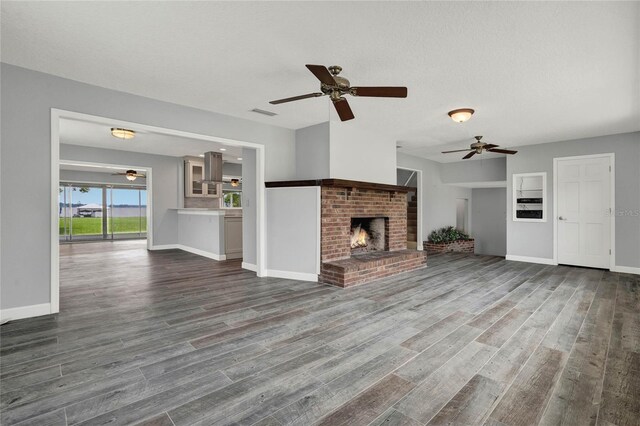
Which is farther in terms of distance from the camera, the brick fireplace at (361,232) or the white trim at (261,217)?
the white trim at (261,217)

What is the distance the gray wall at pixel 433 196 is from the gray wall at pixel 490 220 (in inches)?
61.4

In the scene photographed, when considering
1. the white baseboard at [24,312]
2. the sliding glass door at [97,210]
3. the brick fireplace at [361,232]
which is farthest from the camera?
the sliding glass door at [97,210]

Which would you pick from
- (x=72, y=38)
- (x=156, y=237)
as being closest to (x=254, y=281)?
(x=72, y=38)

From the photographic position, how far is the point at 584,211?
5.78m

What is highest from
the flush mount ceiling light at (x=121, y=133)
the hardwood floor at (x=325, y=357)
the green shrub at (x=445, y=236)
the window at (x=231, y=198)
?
the flush mount ceiling light at (x=121, y=133)

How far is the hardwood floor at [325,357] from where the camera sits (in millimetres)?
1650

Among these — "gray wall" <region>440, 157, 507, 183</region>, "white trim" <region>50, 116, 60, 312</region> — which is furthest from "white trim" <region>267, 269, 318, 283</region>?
"gray wall" <region>440, 157, 507, 183</region>

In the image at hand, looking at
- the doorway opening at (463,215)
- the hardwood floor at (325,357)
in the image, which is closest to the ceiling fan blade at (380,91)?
the hardwood floor at (325,357)

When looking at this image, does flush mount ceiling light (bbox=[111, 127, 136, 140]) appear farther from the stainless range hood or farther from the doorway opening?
the doorway opening

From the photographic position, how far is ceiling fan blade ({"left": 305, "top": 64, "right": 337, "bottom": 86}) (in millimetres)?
2433

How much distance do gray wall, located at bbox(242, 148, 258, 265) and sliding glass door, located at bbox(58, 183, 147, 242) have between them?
27.2 feet

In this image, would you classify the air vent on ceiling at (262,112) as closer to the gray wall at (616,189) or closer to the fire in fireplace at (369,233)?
the fire in fireplace at (369,233)

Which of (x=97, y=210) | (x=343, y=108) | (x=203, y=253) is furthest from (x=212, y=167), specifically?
(x=97, y=210)

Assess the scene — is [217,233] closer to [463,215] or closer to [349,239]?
[349,239]
